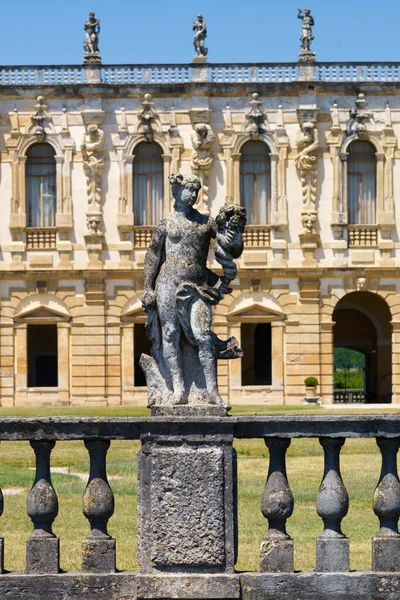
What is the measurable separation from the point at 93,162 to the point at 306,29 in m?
8.85

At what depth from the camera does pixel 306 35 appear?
4944 centimetres

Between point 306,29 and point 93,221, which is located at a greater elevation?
point 306,29

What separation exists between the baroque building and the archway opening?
1709 mm

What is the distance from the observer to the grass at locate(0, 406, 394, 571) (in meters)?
13.6

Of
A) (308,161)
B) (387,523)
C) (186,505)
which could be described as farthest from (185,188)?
(308,161)

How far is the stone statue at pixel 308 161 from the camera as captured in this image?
158 ft

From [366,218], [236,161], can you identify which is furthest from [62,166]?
[366,218]

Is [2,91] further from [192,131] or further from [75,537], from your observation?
[75,537]

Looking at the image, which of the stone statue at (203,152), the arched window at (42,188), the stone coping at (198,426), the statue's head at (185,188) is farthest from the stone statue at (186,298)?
the arched window at (42,188)

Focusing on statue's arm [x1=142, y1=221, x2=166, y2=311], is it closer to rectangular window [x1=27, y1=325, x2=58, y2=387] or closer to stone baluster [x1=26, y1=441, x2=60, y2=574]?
stone baluster [x1=26, y1=441, x2=60, y2=574]

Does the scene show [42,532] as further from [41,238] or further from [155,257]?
[41,238]

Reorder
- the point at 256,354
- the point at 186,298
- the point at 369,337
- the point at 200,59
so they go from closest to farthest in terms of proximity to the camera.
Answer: the point at 186,298
the point at 200,59
the point at 256,354
the point at 369,337

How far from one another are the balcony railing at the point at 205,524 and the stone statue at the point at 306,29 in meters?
40.0

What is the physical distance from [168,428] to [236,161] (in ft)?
128
